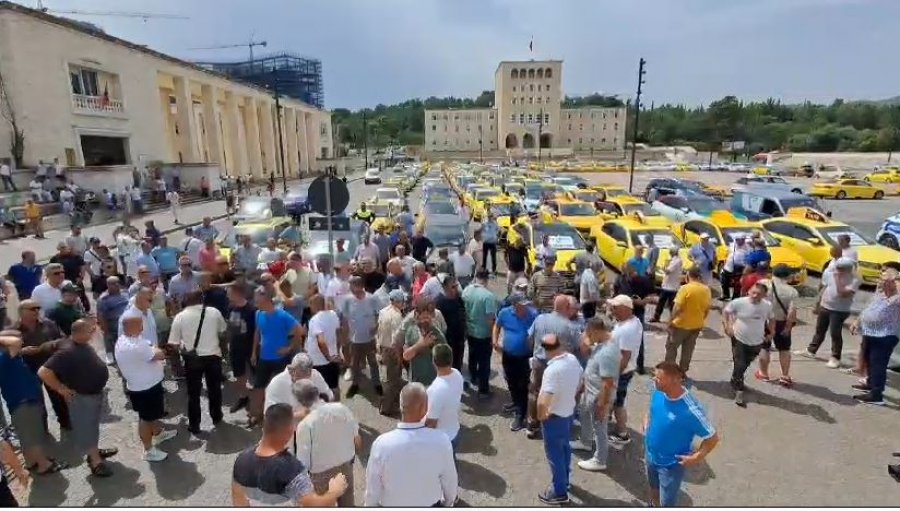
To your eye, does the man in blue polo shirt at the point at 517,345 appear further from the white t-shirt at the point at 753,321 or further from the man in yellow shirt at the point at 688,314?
the white t-shirt at the point at 753,321

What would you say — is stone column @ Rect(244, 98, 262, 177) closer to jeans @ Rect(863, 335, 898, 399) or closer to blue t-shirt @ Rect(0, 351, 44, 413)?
blue t-shirt @ Rect(0, 351, 44, 413)

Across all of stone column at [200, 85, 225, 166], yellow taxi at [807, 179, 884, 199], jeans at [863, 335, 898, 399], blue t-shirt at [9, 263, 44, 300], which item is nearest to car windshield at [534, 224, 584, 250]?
jeans at [863, 335, 898, 399]

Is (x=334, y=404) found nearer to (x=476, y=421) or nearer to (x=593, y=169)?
(x=476, y=421)

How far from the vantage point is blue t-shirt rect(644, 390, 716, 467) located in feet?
→ 10.6

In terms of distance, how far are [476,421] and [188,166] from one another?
30.0m

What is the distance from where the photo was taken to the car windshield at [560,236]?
11.0m

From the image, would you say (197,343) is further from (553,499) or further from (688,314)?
(688,314)

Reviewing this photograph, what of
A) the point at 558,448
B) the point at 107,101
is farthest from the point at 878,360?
the point at 107,101

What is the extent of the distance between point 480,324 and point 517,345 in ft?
2.67

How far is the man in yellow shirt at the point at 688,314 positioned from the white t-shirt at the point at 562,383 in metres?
2.60

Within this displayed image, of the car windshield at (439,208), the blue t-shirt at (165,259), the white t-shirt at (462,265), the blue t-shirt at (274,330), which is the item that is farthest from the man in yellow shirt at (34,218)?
the blue t-shirt at (274,330)

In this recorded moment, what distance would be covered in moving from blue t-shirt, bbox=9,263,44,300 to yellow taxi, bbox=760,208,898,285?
15.1 m

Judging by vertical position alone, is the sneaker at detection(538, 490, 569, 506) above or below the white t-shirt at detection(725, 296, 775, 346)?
below

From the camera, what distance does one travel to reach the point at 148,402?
4.73m
